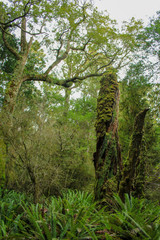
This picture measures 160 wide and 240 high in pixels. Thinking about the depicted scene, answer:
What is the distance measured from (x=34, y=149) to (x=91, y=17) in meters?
11.3

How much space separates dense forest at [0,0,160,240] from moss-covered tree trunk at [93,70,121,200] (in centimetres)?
3

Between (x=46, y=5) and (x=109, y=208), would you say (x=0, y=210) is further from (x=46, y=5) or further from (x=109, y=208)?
(x=46, y=5)

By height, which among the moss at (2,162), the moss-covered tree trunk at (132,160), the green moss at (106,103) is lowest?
the moss at (2,162)

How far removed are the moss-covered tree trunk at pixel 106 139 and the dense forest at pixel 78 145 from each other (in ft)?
0.09

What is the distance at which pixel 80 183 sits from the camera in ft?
39.7

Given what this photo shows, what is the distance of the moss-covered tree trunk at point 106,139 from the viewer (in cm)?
459

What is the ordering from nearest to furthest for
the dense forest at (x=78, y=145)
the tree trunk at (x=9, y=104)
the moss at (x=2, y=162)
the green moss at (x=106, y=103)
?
the dense forest at (x=78, y=145) < the green moss at (x=106, y=103) < the tree trunk at (x=9, y=104) < the moss at (x=2, y=162)

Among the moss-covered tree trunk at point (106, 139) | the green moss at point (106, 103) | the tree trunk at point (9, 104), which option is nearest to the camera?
the moss-covered tree trunk at point (106, 139)

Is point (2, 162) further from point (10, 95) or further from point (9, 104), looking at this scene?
point (10, 95)

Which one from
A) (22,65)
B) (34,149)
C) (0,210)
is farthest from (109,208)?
(22,65)

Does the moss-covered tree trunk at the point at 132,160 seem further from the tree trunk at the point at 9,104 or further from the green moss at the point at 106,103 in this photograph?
the tree trunk at the point at 9,104

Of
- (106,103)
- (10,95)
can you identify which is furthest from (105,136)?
(10,95)

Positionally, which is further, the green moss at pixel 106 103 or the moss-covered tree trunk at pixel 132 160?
the green moss at pixel 106 103

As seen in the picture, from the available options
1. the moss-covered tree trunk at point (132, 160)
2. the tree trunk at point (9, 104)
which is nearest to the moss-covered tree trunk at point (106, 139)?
the moss-covered tree trunk at point (132, 160)
